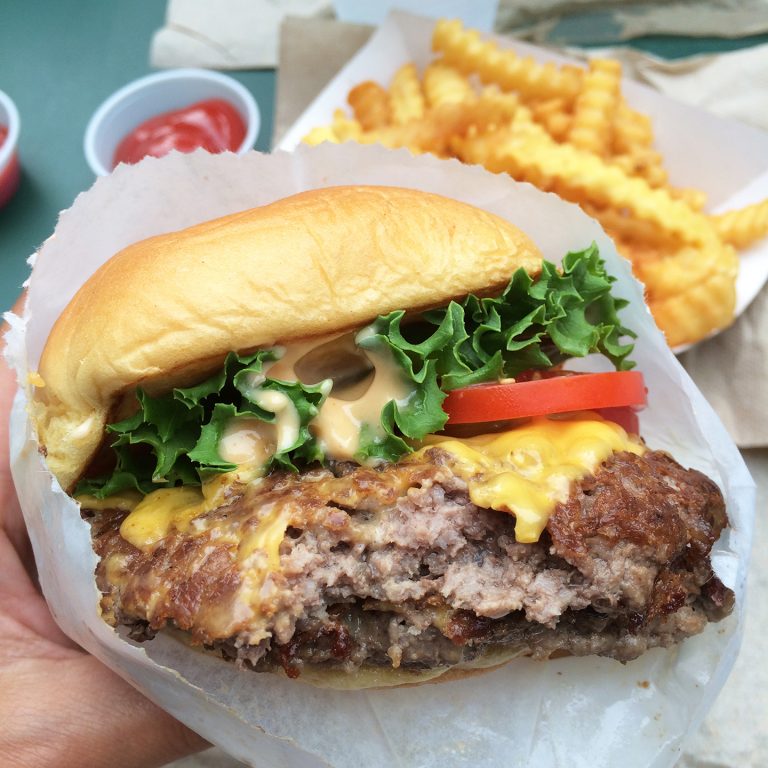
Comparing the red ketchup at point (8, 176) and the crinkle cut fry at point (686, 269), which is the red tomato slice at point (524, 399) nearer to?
the crinkle cut fry at point (686, 269)

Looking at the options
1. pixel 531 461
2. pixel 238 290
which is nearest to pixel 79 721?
pixel 238 290

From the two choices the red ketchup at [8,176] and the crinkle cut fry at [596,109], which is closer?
the crinkle cut fry at [596,109]

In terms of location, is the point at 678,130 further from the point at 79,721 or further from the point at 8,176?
the point at 79,721

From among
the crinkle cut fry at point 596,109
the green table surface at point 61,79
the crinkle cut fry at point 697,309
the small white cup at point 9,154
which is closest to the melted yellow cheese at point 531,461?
the crinkle cut fry at point 697,309

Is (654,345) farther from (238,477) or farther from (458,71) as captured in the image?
(458,71)

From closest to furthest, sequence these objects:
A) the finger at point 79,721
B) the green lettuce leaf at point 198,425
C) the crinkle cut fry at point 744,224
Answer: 1. the green lettuce leaf at point 198,425
2. the finger at point 79,721
3. the crinkle cut fry at point 744,224

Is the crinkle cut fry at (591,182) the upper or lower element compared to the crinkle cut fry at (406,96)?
lower

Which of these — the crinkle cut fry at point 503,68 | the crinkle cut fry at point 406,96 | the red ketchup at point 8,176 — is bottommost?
the red ketchup at point 8,176

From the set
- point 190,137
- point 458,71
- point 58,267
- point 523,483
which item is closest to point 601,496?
point 523,483
